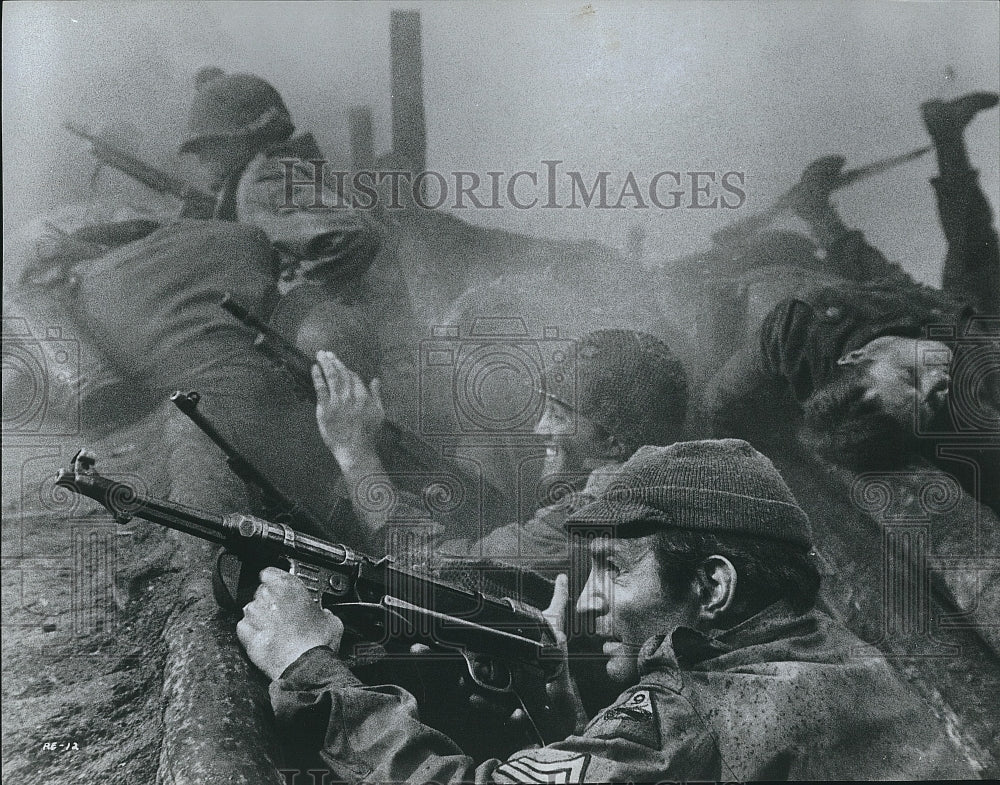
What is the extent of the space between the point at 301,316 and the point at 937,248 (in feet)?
12.4

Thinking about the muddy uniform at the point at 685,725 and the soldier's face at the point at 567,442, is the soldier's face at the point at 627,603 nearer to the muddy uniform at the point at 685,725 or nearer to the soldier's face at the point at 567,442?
the muddy uniform at the point at 685,725

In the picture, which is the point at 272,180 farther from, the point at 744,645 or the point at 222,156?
the point at 744,645

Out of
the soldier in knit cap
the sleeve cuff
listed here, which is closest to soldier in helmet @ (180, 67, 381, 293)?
the soldier in knit cap

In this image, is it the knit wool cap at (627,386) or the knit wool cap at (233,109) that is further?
the knit wool cap at (233,109)

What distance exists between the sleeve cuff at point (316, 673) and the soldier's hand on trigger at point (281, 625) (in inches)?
1.2

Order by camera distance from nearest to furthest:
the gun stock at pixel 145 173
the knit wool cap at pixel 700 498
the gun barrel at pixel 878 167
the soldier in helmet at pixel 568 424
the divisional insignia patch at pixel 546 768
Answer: the divisional insignia patch at pixel 546 768
the knit wool cap at pixel 700 498
the soldier in helmet at pixel 568 424
the gun stock at pixel 145 173
the gun barrel at pixel 878 167

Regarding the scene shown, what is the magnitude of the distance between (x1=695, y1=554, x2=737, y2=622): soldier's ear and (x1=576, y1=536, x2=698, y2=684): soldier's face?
0.05 metres

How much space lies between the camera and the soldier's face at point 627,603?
450 cm

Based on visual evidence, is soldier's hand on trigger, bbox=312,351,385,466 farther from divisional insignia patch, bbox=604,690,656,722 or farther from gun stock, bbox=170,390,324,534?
divisional insignia patch, bbox=604,690,656,722

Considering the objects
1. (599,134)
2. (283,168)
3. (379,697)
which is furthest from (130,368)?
(599,134)

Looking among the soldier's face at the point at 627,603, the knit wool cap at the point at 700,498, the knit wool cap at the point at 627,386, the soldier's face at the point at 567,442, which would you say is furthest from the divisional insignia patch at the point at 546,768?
the knit wool cap at the point at 627,386

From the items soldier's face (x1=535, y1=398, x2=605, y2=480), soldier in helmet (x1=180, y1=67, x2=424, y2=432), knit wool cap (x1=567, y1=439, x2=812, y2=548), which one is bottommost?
knit wool cap (x1=567, y1=439, x2=812, y2=548)

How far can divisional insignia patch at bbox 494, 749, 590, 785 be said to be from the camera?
4.12 m

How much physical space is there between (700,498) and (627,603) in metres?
0.64
